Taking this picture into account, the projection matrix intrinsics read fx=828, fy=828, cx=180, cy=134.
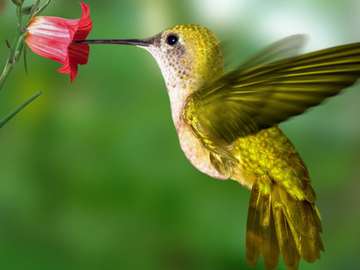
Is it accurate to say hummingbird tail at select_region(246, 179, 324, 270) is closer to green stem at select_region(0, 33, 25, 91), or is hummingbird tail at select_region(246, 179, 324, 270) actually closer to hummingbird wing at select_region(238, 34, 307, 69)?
hummingbird wing at select_region(238, 34, 307, 69)

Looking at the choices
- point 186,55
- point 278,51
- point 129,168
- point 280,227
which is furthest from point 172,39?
point 129,168

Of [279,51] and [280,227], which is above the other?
[279,51]

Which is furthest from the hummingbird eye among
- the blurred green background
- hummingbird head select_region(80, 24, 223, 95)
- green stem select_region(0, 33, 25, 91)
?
the blurred green background

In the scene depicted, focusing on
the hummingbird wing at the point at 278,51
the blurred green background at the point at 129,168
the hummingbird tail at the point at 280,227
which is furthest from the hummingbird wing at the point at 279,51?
the blurred green background at the point at 129,168

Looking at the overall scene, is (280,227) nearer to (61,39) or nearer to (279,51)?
(279,51)

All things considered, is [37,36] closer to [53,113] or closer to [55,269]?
[55,269]

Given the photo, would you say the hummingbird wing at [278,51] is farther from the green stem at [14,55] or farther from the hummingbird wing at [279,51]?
the green stem at [14,55]
